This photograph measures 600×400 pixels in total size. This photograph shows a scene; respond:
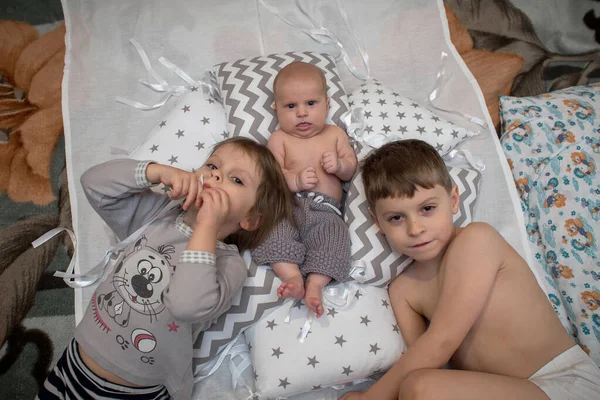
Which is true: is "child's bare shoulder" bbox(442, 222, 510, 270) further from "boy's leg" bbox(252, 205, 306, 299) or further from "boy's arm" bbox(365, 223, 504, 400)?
"boy's leg" bbox(252, 205, 306, 299)

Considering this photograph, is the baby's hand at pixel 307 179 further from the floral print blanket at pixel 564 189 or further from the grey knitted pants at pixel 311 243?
the floral print blanket at pixel 564 189

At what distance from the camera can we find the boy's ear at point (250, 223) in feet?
3.77

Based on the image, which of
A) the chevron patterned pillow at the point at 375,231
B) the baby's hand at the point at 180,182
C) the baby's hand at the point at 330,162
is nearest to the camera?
the baby's hand at the point at 180,182

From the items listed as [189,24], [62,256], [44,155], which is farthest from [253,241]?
[189,24]

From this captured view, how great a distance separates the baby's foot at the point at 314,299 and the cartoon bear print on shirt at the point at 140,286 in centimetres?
35

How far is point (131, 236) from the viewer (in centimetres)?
118

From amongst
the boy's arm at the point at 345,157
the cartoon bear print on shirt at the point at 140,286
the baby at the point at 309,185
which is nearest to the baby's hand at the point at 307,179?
the baby at the point at 309,185

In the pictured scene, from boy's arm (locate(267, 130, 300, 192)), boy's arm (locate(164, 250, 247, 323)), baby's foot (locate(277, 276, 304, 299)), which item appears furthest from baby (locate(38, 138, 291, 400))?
boy's arm (locate(267, 130, 300, 192))

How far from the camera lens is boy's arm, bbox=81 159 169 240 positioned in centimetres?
108

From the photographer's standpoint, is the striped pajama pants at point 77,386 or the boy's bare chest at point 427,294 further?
the boy's bare chest at point 427,294

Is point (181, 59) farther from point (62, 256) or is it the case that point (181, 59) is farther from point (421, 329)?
point (421, 329)

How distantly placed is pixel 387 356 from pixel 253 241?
463 millimetres

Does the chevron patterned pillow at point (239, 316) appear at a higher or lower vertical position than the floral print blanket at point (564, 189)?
lower

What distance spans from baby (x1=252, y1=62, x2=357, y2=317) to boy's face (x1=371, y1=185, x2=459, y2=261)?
6.2 inches
